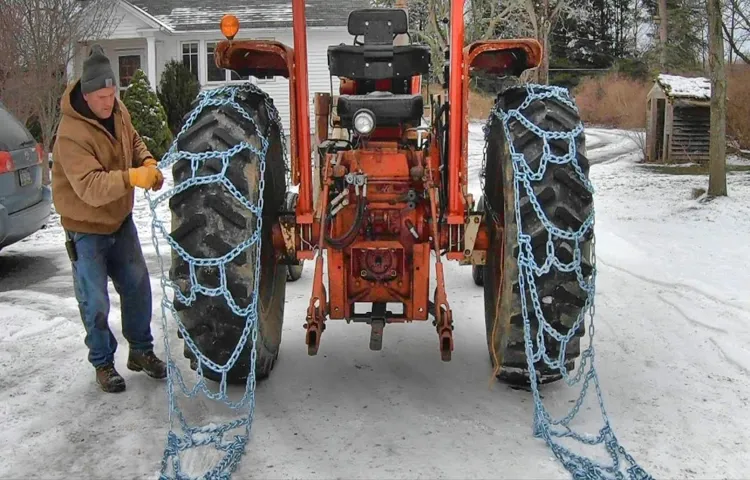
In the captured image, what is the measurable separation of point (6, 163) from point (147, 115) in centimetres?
980

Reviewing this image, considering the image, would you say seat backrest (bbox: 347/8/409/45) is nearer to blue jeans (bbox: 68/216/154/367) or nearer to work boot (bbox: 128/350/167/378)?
blue jeans (bbox: 68/216/154/367)

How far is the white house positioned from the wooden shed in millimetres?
9884

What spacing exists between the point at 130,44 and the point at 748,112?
1886 centimetres

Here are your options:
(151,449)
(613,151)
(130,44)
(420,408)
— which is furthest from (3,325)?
(130,44)

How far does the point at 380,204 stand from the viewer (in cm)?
448

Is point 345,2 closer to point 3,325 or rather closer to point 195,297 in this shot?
point 3,325

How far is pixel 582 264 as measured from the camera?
399cm

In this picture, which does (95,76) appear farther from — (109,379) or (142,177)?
(109,379)

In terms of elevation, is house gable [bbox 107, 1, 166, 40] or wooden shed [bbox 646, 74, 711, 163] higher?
house gable [bbox 107, 1, 166, 40]

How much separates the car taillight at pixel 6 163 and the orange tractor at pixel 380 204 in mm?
3846

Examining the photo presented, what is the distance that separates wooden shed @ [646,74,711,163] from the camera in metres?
17.6

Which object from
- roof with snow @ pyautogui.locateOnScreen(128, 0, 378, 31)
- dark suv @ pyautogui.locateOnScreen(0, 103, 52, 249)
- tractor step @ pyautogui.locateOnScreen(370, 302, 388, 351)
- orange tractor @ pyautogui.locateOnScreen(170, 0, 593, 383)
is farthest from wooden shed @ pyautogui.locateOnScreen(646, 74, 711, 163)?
tractor step @ pyautogui.locateOnScreen(370, 302, 388, 351)

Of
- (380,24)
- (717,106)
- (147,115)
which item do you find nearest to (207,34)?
(147,115)

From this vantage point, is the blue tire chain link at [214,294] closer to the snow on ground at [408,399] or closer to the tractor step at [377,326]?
the snow on ground at [408,399]
